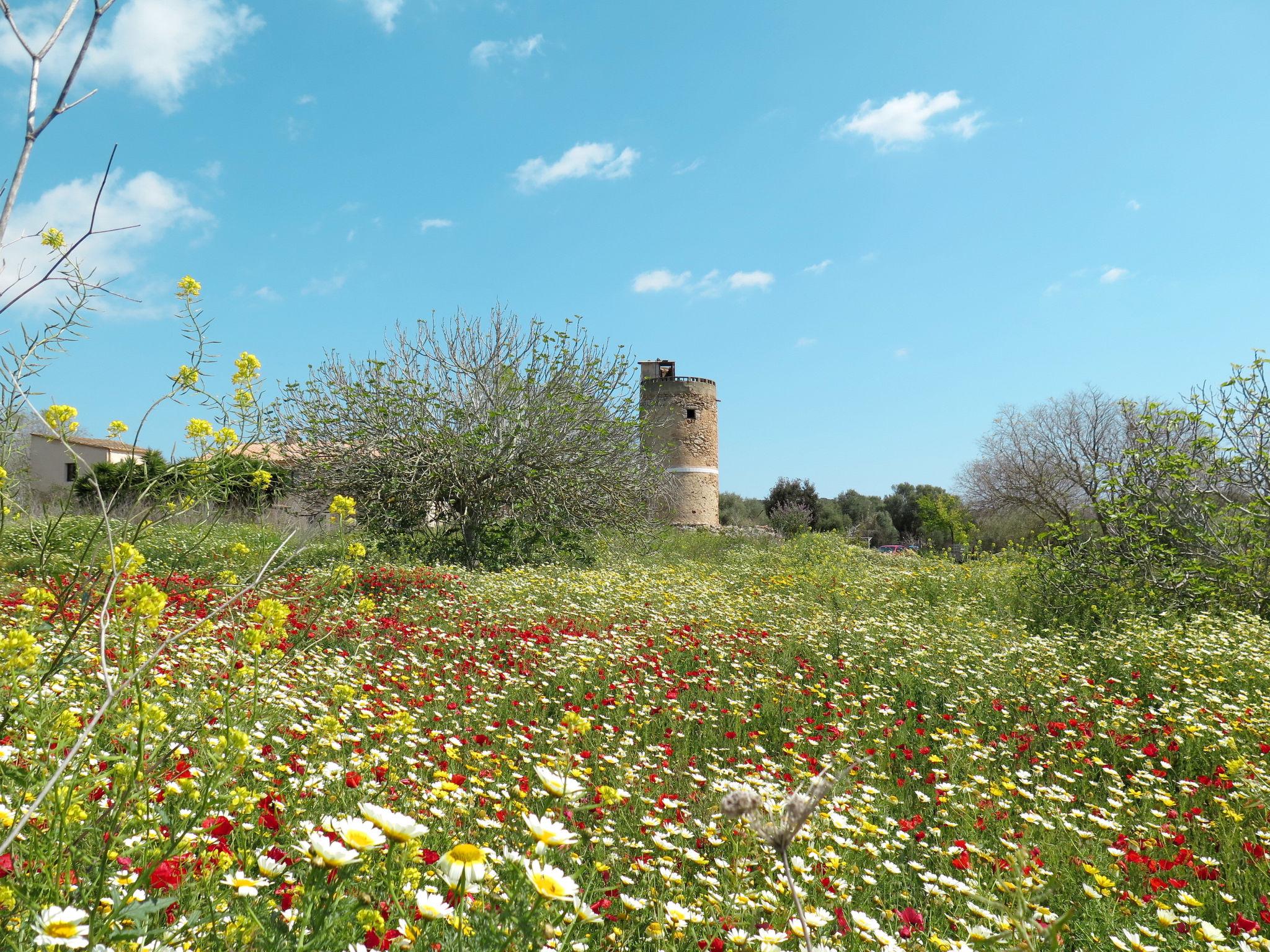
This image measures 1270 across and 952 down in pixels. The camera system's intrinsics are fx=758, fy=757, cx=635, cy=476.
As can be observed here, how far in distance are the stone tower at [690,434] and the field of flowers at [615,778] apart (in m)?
21.5

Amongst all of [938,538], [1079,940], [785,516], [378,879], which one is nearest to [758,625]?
[1079,940]

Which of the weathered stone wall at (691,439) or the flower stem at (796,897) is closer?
the flower stem at (796,897)

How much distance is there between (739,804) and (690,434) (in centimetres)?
2863

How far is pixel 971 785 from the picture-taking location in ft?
11.5

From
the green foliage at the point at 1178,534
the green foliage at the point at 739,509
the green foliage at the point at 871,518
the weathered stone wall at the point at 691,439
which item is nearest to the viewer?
the green foliage at the point at 1178,534

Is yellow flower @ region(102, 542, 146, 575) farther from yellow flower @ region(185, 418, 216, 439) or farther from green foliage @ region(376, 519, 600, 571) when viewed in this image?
green foliage @ region(376, 519, 600, 571)

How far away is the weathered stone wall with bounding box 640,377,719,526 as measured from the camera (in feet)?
95.0

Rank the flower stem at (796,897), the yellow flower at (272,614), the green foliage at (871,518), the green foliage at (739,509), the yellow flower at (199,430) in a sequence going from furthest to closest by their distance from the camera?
the green foliage at (871,518), the green foliage at (739,509), the yellow flower at (199,430), the yellow flower at (272,614), the flower stem at (796,897)

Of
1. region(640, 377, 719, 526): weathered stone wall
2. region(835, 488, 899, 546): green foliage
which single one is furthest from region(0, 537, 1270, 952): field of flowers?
region(835, 488, 899, 546): green foliage

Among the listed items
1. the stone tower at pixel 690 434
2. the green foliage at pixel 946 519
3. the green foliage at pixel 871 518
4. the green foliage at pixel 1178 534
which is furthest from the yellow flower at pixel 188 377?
the green foliage at pixel 871 518

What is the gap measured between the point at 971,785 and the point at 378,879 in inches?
110

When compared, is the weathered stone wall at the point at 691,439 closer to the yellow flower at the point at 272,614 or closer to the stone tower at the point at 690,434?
the stone tower at the point at 690,434

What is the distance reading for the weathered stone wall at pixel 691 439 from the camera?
28969 millimetres

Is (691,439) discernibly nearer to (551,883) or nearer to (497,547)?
(497,547)
